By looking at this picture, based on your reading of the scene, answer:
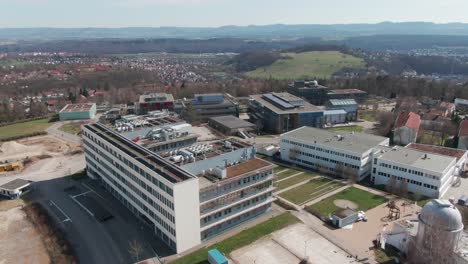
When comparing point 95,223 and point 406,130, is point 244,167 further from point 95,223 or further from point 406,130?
point 406,130

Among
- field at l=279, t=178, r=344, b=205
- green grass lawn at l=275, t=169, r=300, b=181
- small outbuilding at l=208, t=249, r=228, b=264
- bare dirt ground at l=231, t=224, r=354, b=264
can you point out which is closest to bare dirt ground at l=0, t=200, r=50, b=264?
small outbuilding at l=208, t=249, r=228, b=264

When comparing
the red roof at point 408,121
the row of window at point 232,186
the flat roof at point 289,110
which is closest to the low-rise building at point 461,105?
the red roof at point 408,121

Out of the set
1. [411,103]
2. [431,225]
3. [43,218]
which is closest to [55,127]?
[43,218]

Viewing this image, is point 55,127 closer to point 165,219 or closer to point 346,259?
point 165,219

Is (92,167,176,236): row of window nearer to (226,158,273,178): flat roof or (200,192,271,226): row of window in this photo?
(200,192,271,226): row of window

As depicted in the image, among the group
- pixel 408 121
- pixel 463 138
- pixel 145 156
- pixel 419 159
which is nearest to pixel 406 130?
pixel 408 121

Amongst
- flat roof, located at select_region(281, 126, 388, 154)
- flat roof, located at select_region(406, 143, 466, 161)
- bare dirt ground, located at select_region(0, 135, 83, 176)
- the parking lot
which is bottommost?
bare dirt ground, located at select_region(0, 135, 83, 176)
